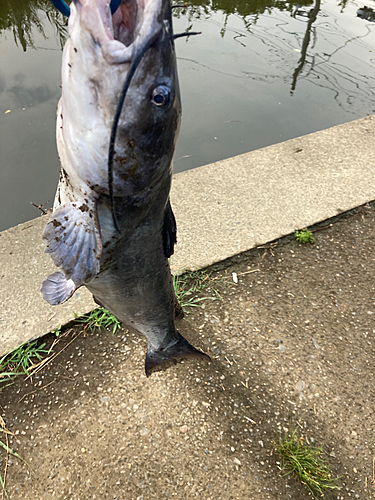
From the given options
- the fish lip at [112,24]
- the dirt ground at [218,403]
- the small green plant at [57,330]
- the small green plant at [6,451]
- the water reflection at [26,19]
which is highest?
the fish lip at [112,24]

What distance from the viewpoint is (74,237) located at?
46.1 inches

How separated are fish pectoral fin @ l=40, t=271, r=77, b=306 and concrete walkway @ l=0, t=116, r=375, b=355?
1.18 m

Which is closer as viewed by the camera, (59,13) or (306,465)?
(306,465)

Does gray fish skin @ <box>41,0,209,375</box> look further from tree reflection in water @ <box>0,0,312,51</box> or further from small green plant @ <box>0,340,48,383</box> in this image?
tree reflection in water @ <box>0,0,312,51</box>

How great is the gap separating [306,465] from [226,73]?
5.65 m

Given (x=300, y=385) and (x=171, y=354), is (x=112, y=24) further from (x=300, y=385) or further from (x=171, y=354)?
(x=300, y=385)

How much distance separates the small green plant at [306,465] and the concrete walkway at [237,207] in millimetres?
1497

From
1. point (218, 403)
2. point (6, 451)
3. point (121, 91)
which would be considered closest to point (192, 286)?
point (218, 403)

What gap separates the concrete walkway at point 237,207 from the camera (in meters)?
2.68

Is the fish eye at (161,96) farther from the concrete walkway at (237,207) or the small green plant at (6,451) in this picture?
the small green plant at (6,451)

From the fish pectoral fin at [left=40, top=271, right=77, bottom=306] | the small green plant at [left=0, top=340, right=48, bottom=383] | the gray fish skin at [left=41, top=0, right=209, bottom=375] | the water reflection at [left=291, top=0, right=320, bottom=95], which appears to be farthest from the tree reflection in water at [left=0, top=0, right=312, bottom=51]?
the gray fish skin at [left=41, top=0, right=209, bottom=375]

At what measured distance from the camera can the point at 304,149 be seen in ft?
13.8

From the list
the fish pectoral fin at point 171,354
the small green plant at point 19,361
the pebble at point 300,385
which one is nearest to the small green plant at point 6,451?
the small green plant at point 19,361

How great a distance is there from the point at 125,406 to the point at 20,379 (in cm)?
75
